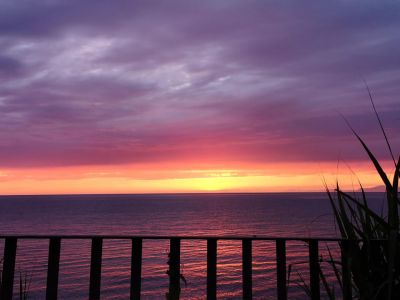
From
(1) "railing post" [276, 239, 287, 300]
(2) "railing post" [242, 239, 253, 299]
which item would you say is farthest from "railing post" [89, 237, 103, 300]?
(1) "railing post" [276, 239, 287, 300]

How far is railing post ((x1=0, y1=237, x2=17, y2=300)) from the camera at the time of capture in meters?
3.51

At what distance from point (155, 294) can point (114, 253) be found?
1172cm

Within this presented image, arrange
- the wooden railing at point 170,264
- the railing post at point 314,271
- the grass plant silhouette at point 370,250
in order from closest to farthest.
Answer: the grass plant silhouette at point 370,250
the railing post at point 314,271
the wooden railing at point 170,264

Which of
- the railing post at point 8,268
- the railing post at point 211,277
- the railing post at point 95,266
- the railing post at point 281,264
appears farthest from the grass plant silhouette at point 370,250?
the railing post at point 8,268

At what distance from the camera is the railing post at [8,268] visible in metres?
3.51

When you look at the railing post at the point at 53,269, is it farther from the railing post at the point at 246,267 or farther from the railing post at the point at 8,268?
the railing post at the point at 246,267

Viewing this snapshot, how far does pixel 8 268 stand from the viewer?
3.55 m

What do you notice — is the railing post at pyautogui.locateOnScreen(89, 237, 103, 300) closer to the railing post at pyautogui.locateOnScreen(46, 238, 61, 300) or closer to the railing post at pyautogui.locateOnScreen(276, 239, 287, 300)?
the railing post at pyautogui.locateOnScreen(46, 238, 61, 300)

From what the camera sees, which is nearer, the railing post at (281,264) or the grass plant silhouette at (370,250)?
the grass plant silhouette at (370,250)

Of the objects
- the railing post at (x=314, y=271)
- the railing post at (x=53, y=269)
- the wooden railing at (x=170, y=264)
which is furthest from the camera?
the railing post at (x=53, y=269)

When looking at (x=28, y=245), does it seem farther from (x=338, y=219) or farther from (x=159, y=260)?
(x=338, y=219)

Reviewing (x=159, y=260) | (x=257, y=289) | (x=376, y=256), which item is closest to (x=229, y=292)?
(x=257, y=289)

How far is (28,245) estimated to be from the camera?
34250 millimetres

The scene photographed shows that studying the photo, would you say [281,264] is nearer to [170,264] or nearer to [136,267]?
[170,264]
